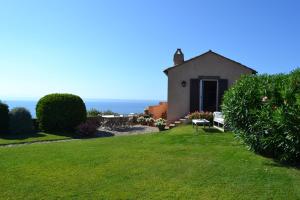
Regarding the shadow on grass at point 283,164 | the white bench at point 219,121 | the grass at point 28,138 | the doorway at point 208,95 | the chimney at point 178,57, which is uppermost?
the chimney at point 178,57

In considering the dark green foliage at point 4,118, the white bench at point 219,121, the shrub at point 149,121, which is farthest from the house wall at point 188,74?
the dark green foliage at point 4,118

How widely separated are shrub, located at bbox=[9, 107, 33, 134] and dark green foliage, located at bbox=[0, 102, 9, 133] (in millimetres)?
279

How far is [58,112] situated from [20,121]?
2025 mm

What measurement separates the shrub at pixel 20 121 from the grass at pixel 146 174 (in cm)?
788

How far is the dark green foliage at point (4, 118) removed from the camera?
1906 cm

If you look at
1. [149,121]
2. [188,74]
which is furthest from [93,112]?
[188,74]

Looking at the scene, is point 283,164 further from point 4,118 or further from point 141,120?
point 141,120

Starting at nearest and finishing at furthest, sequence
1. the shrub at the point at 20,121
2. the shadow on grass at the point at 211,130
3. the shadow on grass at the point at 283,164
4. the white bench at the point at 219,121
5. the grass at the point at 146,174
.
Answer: the grass at the point at 146,174 < the shadow on grass at the point at 283,164 < the shadow on grass at the point at 211,130 < the white bench at the point at 219,121 < the shrub at the point at 20,121

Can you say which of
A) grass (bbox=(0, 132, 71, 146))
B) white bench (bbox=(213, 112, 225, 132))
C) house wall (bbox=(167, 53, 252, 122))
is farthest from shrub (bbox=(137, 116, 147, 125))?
white bench (bbox=(213, 112, 225, 132))

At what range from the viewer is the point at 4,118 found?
19.1 meters

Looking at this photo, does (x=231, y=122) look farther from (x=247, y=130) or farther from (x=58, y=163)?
(x=58, y=163)

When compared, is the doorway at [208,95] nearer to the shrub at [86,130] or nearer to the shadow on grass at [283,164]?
the shrub at [86,130]

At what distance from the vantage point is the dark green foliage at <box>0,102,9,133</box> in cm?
1906

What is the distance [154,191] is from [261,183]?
2286 millimetres
